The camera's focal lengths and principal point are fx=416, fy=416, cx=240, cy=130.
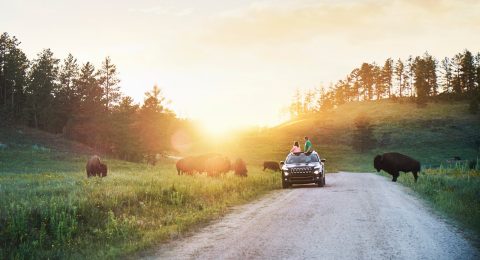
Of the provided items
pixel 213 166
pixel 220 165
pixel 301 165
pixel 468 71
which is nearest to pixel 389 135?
pixel 468 71

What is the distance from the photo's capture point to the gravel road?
743cm

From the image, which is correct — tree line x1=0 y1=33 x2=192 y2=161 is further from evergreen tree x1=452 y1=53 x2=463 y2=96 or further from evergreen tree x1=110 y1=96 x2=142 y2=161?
evergreen tree x1=452 y1=53 x2=463 y2=96

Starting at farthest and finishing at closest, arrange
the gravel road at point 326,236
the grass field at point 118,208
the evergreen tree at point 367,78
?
1. the evergreen tree at point 367,78
2. the grass field at point 118,208
3. the gravel road at point 326,236

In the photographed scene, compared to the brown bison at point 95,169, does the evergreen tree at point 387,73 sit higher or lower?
higher

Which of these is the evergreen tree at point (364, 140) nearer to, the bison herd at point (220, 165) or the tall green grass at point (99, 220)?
the bison herd at point (220, 165)

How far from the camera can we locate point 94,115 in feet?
210

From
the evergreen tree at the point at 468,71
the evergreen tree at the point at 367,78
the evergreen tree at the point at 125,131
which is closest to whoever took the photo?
the evergreen tree at the point at 125,131

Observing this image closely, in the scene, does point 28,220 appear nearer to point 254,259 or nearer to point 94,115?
point 254,259

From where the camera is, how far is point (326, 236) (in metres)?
8.84

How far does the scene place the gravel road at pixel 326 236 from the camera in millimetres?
7426

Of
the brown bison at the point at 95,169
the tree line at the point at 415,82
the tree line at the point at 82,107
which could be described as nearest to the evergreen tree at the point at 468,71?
the tree line at the point at 415,82

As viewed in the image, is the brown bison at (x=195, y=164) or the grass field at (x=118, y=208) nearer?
the grass field at (x=118, y=208)

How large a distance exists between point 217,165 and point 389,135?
94261 millimetres

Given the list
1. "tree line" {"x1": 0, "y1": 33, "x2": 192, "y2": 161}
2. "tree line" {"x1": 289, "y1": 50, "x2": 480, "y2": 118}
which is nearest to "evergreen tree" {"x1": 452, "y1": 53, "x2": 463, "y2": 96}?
"tree line" {"x1": 289, "y1": 50, "x2": 480, "y2": 118}
